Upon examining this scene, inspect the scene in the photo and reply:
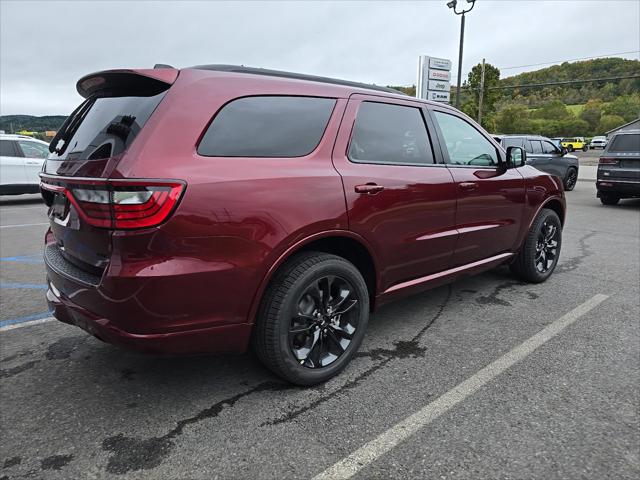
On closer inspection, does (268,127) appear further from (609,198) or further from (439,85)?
(439,85)

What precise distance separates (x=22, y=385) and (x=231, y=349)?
134 centimetres

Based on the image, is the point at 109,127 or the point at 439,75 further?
the point at 439,75

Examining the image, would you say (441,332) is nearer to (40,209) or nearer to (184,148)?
(184,148)

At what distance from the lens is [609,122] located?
79875 mm

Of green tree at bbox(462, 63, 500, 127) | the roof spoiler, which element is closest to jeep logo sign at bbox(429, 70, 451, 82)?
the roof spoiler

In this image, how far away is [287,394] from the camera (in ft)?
8.54

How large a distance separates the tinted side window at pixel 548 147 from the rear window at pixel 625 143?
164 inches

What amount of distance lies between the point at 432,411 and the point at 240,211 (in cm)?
145

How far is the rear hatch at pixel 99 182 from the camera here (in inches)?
79.4

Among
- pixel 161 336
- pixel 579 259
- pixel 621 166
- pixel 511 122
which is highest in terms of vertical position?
pixel 511 122

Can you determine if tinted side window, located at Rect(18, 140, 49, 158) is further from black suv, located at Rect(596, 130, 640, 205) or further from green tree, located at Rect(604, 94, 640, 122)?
green tree, located at Rect(604, 94, 640, 122)

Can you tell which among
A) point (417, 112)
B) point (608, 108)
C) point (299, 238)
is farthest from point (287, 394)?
point (608, 108)

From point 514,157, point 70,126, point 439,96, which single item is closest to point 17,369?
point 70,126

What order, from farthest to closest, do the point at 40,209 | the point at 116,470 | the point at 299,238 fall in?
the point at 40,209 < the point at 299,238 < the point at 116,470
